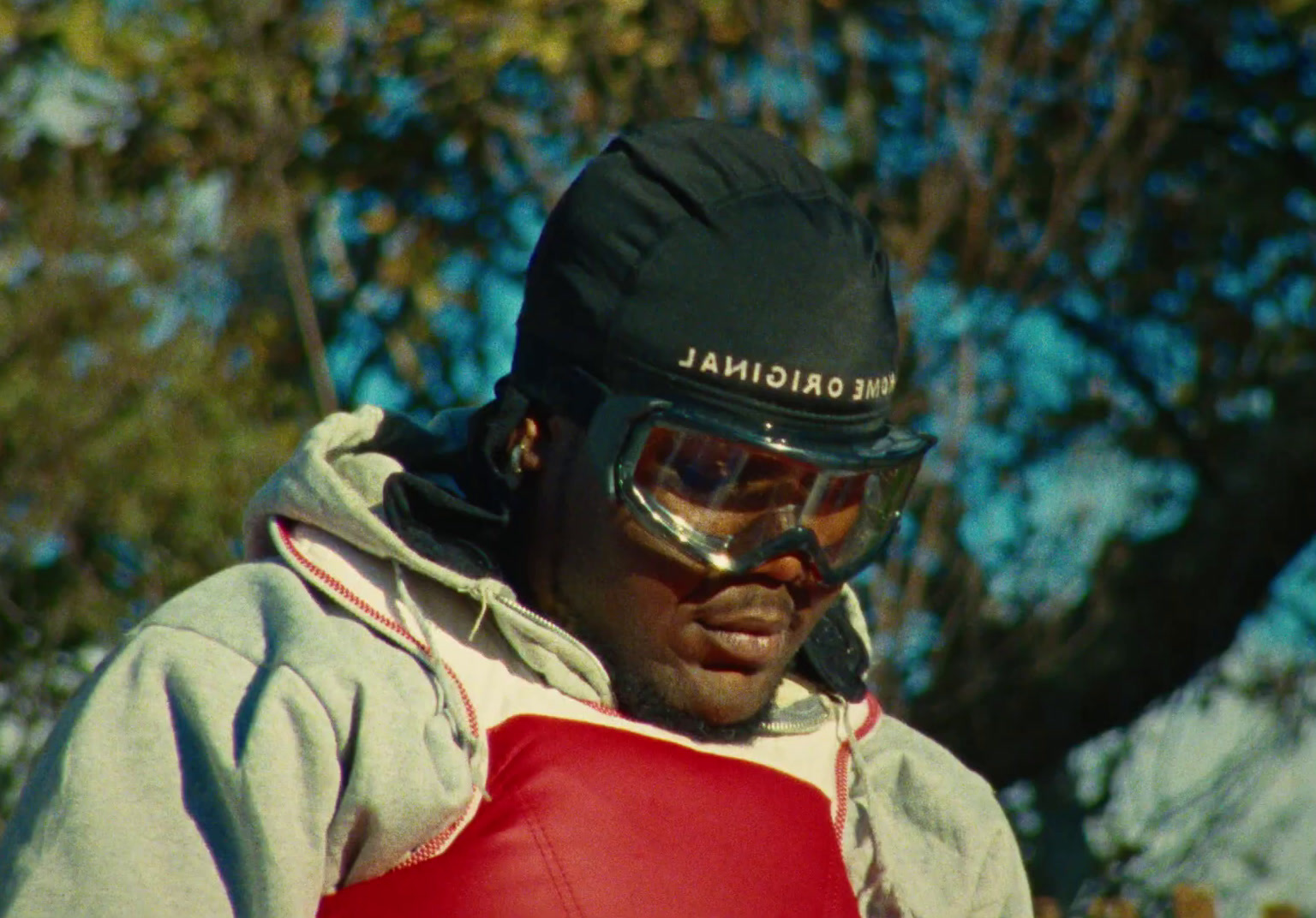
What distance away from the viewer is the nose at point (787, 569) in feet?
7.98

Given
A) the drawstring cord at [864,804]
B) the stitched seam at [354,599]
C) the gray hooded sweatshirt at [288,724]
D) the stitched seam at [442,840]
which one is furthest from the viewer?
the drawstring cord at [864,804]

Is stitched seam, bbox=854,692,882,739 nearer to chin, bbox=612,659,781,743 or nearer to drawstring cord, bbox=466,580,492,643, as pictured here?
chin, bbox=612,659,781,743

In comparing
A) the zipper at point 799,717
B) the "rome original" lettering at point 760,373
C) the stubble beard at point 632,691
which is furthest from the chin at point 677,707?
the "rome original" lettering at point 760,373

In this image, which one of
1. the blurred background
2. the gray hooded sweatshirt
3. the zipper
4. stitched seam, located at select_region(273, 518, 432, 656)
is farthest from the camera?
the blurred background

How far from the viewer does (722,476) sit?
240cm

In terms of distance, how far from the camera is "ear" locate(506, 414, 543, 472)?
2.52 metres

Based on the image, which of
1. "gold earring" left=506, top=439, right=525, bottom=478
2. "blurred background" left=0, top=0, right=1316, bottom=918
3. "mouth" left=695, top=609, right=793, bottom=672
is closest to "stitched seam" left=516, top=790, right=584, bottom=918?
"mouth" left=695, top=609, right=793, bottom=672

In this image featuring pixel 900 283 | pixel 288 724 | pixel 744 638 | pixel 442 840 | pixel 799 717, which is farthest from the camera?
pixel 900 283

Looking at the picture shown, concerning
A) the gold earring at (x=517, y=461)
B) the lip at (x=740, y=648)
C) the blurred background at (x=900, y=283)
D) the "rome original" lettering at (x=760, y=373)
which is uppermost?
the "rome original" lettering at (x=760, y=373)

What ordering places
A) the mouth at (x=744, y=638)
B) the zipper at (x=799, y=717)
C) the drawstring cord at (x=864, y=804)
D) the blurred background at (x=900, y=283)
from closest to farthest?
the mouth at (x=744, y=638), the zipper at (x=799, y=717), the drawstring cord at (x=864, y=804), the blurred background at (x=900, y=283)

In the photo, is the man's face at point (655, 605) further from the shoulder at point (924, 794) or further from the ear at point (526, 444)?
the shoulder at point (924, 794)

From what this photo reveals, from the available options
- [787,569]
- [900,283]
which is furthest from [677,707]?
[900,283]

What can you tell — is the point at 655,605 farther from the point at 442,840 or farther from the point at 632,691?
the point at 442,840

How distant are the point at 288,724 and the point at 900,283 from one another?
3.10 metres
